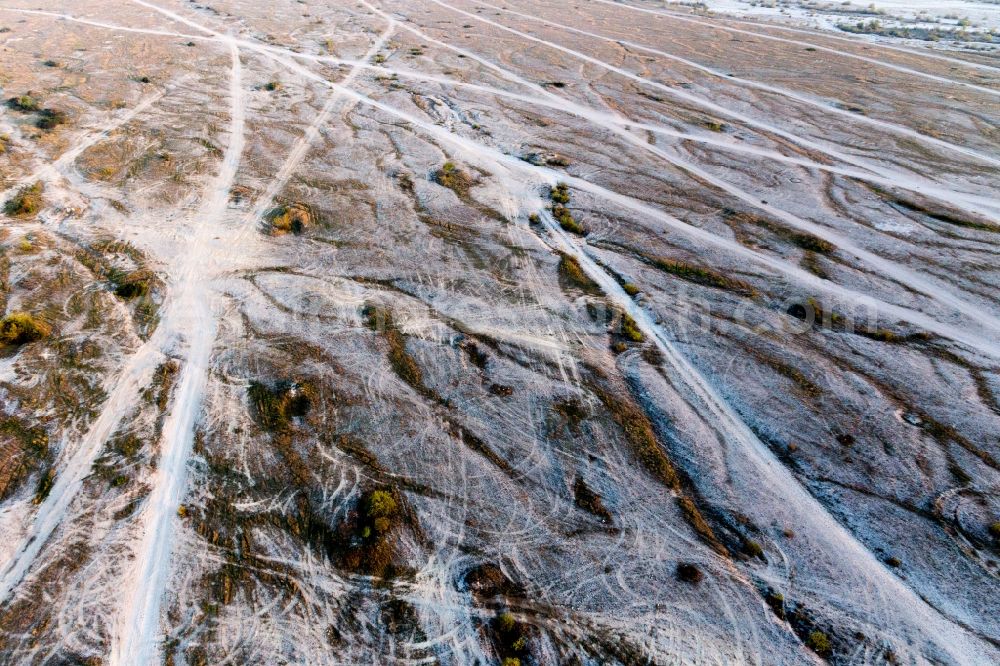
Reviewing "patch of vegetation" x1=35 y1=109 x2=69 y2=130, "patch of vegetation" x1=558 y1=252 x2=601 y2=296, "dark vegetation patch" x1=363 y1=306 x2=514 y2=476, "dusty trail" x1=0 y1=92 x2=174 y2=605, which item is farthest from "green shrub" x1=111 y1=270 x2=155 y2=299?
"patch of vegetation" x1=35 y1=109 x2=69 y2=130

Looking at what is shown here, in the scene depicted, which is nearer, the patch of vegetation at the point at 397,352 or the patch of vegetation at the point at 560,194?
the patch of vegetation at the point at 397,352

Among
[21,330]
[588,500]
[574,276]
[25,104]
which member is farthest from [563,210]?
[25,104]

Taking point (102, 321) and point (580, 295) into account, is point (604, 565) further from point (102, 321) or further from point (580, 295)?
point (102, 321)

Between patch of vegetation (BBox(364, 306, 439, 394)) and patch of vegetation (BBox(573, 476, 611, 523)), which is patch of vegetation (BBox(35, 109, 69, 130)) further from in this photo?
patch of vegetation (BBox(573, 476, 611, 523))

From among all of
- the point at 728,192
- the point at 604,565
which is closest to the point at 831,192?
the point at 728,192

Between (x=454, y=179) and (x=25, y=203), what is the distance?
1090 inches

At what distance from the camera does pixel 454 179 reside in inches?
1430

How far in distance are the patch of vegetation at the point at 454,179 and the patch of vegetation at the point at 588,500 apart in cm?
2359

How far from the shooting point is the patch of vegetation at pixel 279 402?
775 inches

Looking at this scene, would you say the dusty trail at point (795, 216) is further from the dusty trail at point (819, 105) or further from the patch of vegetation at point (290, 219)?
the patch of vegetation at point (290, 219)

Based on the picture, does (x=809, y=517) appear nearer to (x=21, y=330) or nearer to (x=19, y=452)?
(x=19, y=452)

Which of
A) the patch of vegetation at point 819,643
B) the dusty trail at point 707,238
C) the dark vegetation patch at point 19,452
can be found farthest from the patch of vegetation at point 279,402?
the dusty trail at point 707,238

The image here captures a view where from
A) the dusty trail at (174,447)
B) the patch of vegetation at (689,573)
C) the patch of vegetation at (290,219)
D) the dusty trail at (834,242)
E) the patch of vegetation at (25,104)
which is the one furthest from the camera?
the patch of vegetation at (25,104)

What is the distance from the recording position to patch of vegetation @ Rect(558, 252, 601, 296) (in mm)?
27045
